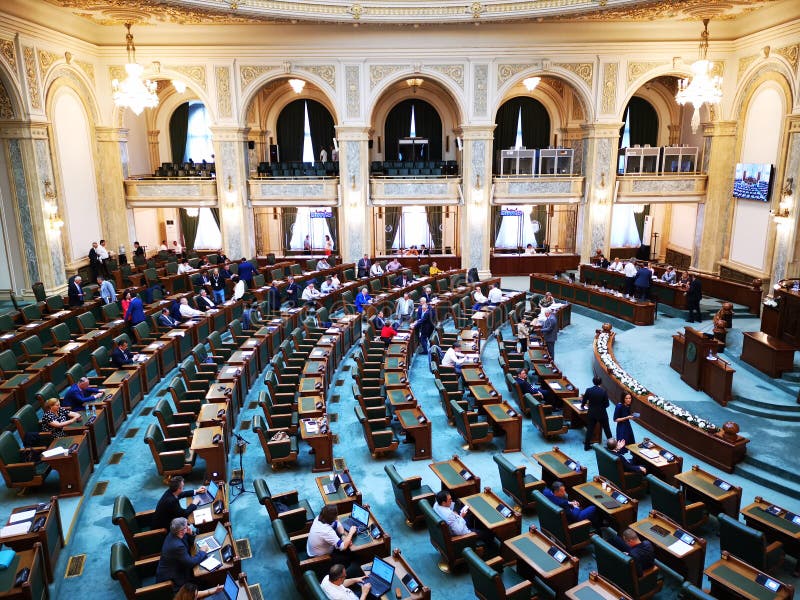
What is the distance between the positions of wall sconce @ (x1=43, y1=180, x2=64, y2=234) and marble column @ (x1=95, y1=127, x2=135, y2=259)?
3205 mm

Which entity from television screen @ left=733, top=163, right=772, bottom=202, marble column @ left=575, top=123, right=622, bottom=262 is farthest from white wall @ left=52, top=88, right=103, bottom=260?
television screen @ left=733, top=163, right=772, bottom=202

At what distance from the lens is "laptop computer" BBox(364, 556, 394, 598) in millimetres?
5156

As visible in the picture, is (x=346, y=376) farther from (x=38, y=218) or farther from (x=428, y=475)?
(x=38, y=218)

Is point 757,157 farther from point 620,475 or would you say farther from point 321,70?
point 620,475

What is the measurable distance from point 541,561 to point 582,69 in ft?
55.1

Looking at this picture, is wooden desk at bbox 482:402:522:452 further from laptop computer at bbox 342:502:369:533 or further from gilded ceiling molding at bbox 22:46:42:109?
gilded ceiling molding at bbox 22:46:42:109

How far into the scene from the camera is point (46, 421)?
25.1 feet

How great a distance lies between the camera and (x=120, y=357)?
9.74m

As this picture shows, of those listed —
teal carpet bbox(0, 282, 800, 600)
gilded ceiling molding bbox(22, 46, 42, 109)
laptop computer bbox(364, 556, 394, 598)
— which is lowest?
teal carpet bbox(0, 282, 800, 600)

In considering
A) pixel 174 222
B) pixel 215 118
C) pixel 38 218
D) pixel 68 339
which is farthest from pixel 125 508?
pixel 174 222

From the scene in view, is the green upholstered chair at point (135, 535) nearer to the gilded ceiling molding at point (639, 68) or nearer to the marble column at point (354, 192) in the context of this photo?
the marble column at point (354, 192)

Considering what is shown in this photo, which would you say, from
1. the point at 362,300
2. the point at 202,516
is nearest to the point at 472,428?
the point at 202,516

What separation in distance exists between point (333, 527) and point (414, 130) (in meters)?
20.5

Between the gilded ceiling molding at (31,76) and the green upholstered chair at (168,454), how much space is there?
438 inches
